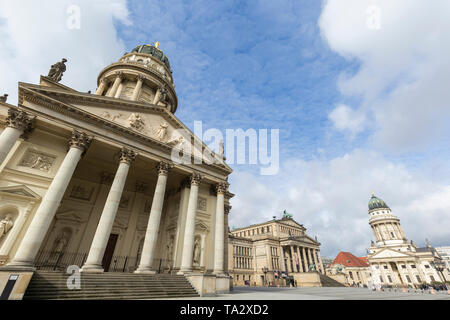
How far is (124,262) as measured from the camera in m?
16.0

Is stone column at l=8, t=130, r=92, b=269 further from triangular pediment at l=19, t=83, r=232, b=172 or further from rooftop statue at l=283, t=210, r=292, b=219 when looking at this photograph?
rooftop statue at l=283, t=210, r=292, b=219

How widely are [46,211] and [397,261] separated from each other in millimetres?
84535

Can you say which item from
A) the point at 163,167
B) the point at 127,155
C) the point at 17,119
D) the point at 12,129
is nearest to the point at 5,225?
the point at 12,129

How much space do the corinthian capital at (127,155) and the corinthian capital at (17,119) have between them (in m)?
5.10

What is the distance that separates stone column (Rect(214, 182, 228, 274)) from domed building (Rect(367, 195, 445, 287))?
5852cm

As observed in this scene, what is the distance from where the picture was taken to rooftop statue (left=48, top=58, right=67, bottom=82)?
14742 mm

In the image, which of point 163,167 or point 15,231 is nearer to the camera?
point 15,231

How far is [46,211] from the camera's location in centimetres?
1019

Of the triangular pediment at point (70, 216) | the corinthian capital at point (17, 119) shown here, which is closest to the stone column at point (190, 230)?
the triangular pediment at point (70, 216)

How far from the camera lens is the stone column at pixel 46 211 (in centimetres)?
914

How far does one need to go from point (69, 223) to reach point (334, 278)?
48629 millimetres

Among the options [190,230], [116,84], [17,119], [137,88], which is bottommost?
[190,230]

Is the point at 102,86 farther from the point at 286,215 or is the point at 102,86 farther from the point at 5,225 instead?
the point at 286,215
